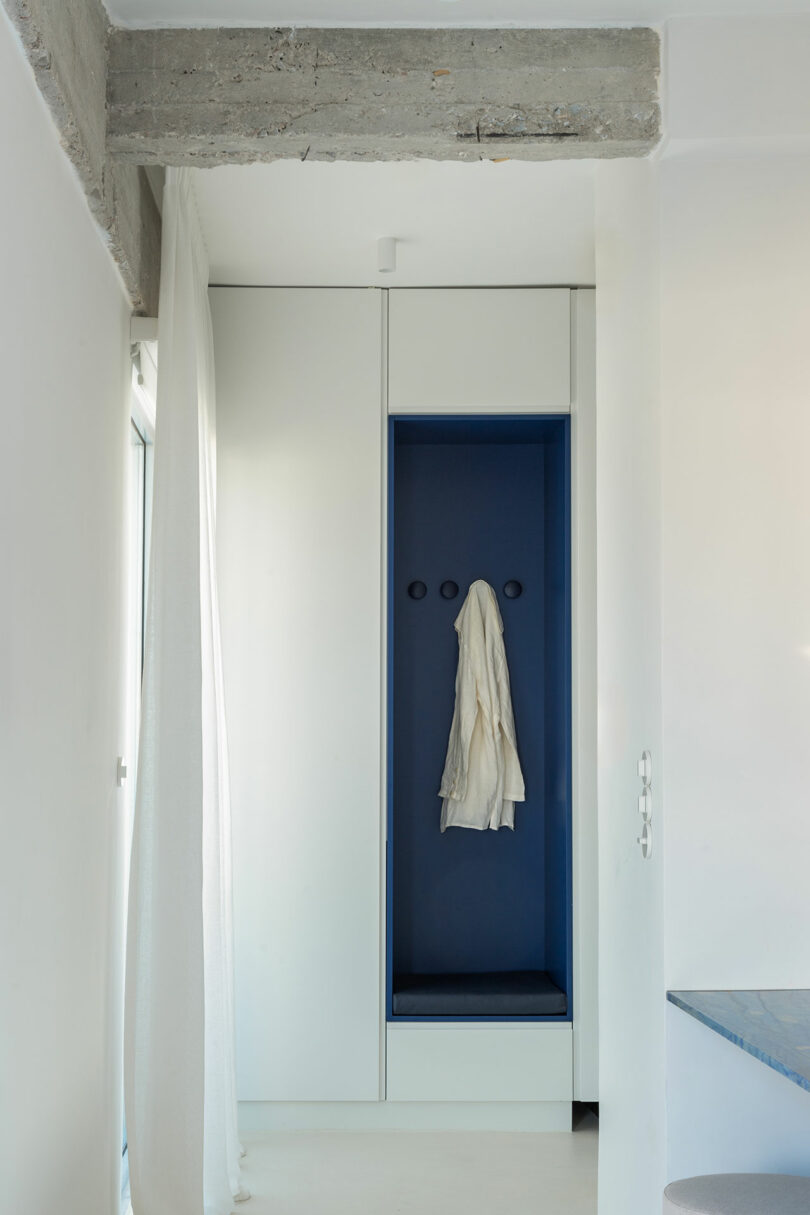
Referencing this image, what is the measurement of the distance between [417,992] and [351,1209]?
0.85 meters

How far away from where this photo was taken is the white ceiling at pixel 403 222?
10.4 feet

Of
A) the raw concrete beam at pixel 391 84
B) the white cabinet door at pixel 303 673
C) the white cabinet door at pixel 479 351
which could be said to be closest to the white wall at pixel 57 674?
the raw concrete beam at pixel 391 84

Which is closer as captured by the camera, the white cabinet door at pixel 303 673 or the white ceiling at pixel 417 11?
the white ceiling at pixel 417 11

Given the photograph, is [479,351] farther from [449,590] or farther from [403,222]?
[449,590]

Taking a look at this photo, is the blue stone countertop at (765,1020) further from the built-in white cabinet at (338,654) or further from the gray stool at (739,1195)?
the built-in white cabinet at (338,654)

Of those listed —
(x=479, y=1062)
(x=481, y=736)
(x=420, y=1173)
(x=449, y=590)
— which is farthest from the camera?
(x=449, y=590)

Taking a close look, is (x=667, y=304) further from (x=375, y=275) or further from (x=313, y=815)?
(x=313, y=815)

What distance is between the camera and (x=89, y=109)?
2.17 metres

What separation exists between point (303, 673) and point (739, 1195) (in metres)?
2.30

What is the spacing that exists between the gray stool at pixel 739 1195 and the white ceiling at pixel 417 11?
2.11m

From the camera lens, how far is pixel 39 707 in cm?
193

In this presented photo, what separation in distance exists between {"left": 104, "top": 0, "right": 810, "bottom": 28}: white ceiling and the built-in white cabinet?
1.71m

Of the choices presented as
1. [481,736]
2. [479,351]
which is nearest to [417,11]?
[479,351]

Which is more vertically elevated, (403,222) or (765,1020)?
(403,222)
